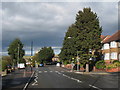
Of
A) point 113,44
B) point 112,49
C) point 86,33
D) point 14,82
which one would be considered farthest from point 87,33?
point 14,82

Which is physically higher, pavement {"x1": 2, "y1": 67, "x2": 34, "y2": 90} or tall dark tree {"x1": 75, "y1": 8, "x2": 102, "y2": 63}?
tall dark tree {"x1": 75, "y1": 8, "x2": 102, "y2": 63}

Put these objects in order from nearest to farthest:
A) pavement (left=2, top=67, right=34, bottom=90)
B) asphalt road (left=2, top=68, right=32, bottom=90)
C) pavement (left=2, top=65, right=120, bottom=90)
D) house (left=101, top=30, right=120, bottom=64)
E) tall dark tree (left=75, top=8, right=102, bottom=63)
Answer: asphalt road (left=2, top=68, right=32, bottom=90) → pavement (left=2, top=65, right=120, bottom=90) → pavement (left=2, top=67, right=34, bottom=90) → tall dark tree (left=75, top=8, right=102, bottom=63) → house (left=101, top=30, right=120, bottom=64)

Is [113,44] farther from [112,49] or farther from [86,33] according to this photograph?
[86,33]

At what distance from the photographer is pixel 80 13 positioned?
144 feet

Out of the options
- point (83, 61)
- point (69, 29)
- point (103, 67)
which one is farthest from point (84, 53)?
point (69, 29)

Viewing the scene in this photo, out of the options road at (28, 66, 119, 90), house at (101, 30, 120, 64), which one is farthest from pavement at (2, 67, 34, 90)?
house at (101, 30, 120, 64)

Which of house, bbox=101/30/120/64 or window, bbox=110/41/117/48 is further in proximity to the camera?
window, bbox=110/41/117/48

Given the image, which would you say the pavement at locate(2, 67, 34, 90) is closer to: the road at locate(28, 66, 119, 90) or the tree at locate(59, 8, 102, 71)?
the road at locate(28, 66, 119, 90)

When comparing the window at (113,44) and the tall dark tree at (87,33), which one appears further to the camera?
the window at (113,44)

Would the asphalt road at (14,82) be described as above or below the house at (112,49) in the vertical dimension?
below

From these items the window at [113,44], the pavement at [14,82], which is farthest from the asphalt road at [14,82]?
the window at [113,44]

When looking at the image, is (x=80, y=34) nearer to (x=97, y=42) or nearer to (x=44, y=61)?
(x=97, y=42)

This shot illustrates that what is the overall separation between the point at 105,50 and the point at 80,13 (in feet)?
56.8

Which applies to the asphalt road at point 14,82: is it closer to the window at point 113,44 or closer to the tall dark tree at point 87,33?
the tall dark tree at point 87,33
